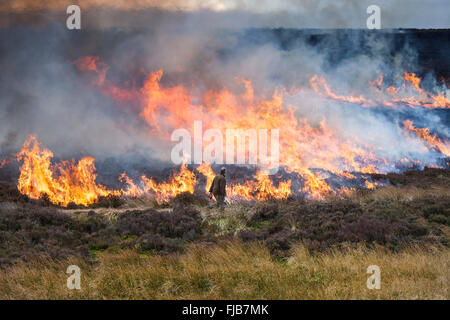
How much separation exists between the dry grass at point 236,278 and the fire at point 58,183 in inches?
413

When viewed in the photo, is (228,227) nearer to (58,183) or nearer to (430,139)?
(58,183)

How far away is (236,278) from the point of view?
762 centimetres

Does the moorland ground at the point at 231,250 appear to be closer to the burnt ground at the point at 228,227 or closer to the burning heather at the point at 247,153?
the burnt ground at the point at 228,227

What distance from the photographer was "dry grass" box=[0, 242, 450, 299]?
6820 millimetres

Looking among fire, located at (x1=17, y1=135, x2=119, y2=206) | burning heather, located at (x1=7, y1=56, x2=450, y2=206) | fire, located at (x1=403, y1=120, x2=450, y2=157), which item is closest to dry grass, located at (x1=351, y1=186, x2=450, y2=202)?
burning heather, located at (x1=7, y1=56, x2=450, y2=206)

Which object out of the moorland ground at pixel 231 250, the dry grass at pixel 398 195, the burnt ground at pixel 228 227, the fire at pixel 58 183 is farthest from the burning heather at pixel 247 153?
the burnt ground at pixel 228 227

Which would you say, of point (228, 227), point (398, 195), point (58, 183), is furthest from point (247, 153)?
point (228, 227)

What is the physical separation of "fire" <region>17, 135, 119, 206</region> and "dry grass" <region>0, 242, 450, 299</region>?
1048 centimetres

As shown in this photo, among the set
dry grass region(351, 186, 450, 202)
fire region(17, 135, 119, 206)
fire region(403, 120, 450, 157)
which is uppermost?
fire region(403, 120, 450, 157)

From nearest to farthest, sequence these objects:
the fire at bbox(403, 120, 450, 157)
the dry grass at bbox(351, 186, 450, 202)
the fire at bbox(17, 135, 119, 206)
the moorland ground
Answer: the moorland ground
the dry grass at bbox(351, 186, 450, 202)
the fire at bbox(17, 135, 119, 206)
the fire at bbox(403, 120, 450, 157)

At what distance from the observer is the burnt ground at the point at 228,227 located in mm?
10836

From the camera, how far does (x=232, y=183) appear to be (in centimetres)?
2106

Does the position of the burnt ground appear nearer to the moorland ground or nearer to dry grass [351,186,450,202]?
the moorland ground

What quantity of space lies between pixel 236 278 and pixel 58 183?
14.7 m
